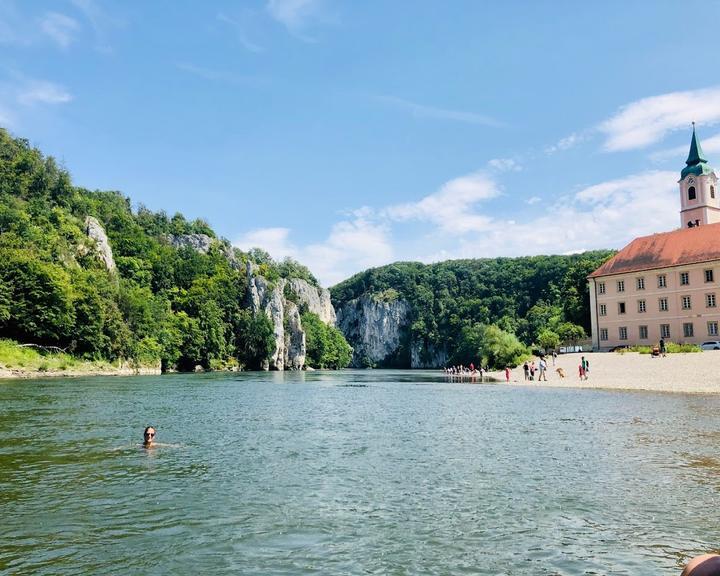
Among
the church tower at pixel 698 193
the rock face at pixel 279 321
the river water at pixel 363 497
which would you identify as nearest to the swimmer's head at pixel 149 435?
the river water at pixel 363 497

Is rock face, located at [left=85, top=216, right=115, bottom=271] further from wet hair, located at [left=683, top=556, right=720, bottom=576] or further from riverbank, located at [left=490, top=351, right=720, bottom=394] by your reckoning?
wet hair, located at [left=683, top=556, right=720, bottom=576]

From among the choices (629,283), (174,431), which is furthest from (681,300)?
(174,431)

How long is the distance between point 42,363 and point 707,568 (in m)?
75.8

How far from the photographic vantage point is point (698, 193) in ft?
288

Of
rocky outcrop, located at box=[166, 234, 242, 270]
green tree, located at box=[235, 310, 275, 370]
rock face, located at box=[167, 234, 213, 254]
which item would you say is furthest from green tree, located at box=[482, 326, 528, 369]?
rock face, located at box=[167, 234, 213, 254]

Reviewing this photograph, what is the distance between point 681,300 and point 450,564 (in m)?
72.7

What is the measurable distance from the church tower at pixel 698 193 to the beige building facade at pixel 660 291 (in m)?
12.6

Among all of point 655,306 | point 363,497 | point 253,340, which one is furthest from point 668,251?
point 253,340

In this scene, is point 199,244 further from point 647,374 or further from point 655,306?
point 647,374

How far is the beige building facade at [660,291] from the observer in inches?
2721

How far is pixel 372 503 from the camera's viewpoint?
11641 millimetres

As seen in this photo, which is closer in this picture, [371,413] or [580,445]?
[580,445]

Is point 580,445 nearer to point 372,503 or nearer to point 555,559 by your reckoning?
point 372,503

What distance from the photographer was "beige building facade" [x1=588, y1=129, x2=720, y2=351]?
6912 centimetres
